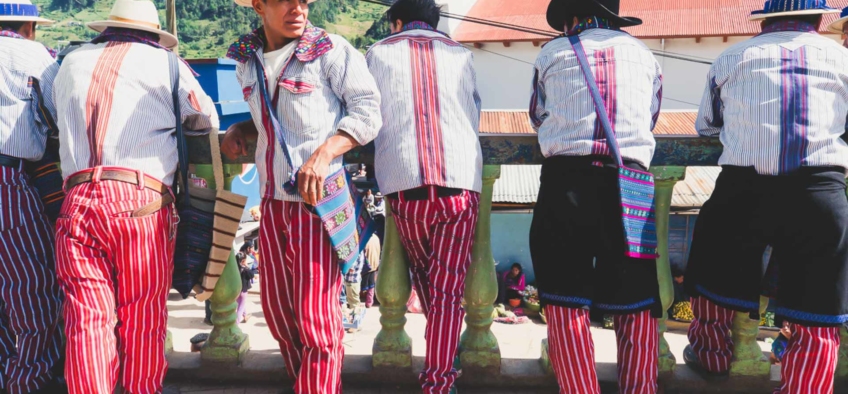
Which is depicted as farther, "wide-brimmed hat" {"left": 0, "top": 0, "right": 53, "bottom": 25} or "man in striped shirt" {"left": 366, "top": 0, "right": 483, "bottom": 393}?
"wide-brimmed hat" {"left": 0, "top": 0, "right": 53, "bottom": 25}

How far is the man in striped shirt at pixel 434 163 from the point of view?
2598 millimetres

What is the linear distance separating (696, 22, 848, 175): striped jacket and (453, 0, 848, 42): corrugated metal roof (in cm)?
2381

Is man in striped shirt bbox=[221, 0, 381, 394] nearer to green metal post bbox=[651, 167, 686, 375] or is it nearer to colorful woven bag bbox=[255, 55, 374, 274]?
colorful woven bag bbox=[255, 55, 374, 274]

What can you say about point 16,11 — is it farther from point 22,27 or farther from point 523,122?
point 523,122

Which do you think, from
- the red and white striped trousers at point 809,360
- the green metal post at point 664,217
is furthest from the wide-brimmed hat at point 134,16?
the red and white striped trousers at point 809,360

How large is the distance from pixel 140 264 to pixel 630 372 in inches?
70.1

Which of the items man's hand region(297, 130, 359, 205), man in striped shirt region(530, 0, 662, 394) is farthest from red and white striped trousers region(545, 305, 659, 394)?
man's hand region(297, 130, 359, 205)

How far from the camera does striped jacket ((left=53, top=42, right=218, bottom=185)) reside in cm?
246

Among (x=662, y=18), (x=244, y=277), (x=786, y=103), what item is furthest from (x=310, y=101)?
(x=662, y=18)

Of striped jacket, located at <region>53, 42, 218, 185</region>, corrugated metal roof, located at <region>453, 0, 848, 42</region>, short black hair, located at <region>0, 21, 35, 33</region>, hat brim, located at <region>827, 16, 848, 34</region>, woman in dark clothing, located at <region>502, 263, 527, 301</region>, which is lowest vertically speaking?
woman in dark clothing, located at <region>502, 263, 527, 301</region>

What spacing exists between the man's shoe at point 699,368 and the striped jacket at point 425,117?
1166mm

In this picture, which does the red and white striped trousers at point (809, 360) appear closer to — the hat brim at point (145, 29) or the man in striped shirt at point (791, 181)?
the man in striped shirt at point (791, 181)

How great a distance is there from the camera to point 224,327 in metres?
2.96

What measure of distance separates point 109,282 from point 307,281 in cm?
70
